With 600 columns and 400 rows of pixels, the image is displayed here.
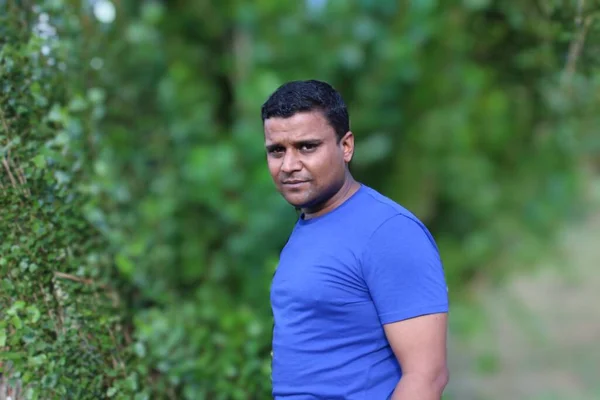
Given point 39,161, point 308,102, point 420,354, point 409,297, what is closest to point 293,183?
point 308,102

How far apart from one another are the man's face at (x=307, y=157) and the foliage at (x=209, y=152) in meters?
0.94

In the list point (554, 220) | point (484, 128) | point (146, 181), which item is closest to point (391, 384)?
point (146, 181)

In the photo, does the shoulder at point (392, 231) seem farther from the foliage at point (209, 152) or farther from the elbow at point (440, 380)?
the foliage at point (209, 152)

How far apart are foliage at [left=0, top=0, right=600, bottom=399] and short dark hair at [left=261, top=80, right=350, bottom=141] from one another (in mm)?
940

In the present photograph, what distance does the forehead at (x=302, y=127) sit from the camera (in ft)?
6.70

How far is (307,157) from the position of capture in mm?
2055

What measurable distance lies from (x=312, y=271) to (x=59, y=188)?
1188mm

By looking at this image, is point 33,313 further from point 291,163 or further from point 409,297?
point 409,297

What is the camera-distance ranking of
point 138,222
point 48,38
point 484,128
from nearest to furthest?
point 48,38 → point 138,222 → point 484,128

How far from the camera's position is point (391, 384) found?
1976 millimetres

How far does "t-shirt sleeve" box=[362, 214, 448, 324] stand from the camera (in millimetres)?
1853

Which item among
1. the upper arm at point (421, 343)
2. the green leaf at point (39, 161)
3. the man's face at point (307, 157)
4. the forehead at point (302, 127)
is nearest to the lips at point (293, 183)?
the man's face at point (307, 157)

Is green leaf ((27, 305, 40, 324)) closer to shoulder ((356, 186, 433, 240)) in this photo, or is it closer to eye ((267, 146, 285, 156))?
eye ((267, 146, 285, 156))

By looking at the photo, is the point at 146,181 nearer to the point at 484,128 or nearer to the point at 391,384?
the point at 484,128
